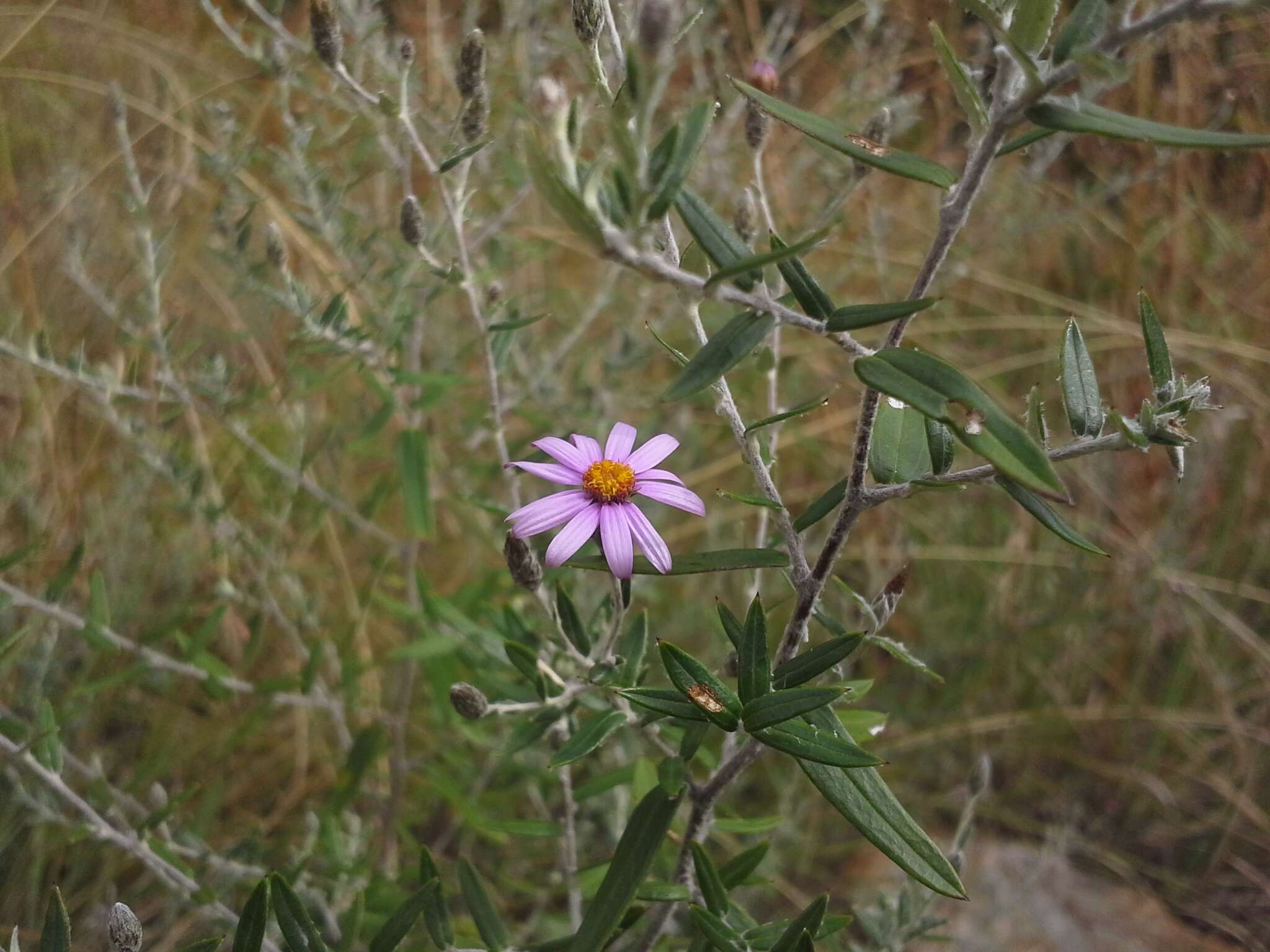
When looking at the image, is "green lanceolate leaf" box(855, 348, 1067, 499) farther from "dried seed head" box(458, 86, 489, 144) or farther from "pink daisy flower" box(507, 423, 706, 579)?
"dried seed head" box(458, 86, 489, 144)

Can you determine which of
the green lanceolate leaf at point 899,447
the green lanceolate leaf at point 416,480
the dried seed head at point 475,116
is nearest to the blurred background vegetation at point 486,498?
the green lanceolate leaf at point 416,480

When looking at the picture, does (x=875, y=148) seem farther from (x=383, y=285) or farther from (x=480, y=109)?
(x=383, y=285)

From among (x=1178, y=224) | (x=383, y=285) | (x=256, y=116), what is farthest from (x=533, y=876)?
(x=1178, y=224)

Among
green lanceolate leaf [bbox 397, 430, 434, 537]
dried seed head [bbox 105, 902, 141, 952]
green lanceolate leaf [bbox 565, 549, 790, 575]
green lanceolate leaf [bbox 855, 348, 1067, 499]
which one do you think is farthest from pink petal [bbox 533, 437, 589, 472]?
green lanceolate leaf [bbox 397, 430, 434, 537]

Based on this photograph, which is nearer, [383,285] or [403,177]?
[403,177]

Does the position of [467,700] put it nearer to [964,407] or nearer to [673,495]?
[673,495]

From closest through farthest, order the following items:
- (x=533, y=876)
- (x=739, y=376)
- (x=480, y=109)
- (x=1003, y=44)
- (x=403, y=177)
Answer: (x=1003, y=44) < (x=480, y=109) < (x=403, y=177) < (x=739, y=376) < (x=533, y=876)

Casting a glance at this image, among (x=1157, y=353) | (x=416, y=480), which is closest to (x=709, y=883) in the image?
(x=1157, y=353)
